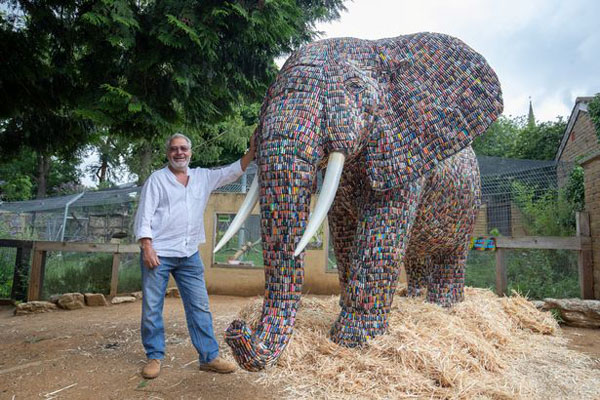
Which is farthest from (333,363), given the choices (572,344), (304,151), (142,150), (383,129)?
(142,150)

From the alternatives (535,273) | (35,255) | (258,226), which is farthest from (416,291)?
(35,255)

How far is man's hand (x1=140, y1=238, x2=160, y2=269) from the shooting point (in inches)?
120

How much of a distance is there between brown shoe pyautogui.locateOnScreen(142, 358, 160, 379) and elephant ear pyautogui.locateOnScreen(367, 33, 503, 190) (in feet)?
6.48

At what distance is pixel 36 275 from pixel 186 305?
5715 mm

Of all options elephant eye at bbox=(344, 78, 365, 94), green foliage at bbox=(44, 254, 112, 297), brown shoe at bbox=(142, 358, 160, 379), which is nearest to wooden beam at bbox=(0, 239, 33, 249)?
green foliage at bbox=(44, 254, 112, 297)

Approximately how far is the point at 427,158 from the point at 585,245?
513cm

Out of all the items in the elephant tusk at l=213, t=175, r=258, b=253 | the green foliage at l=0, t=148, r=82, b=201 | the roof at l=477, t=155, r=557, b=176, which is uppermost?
the green foliage at l=0, t=148, r=82, b=201

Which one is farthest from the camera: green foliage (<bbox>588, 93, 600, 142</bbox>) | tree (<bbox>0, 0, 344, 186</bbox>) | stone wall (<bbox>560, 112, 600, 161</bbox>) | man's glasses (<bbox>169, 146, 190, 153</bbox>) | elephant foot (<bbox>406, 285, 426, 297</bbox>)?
stone wall (<bbox>560, 112, 600, 161</bbox>)

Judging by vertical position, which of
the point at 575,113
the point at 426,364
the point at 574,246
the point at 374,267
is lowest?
the point at 426,364

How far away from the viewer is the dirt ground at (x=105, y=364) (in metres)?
2.79

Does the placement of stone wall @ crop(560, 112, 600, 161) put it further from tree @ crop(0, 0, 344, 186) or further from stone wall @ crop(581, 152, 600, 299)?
tree @ crop(0, 0, 344, 186)

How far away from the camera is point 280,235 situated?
2617 mm

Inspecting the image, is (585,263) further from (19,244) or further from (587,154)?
(19,244)

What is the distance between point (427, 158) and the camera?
293 cm
